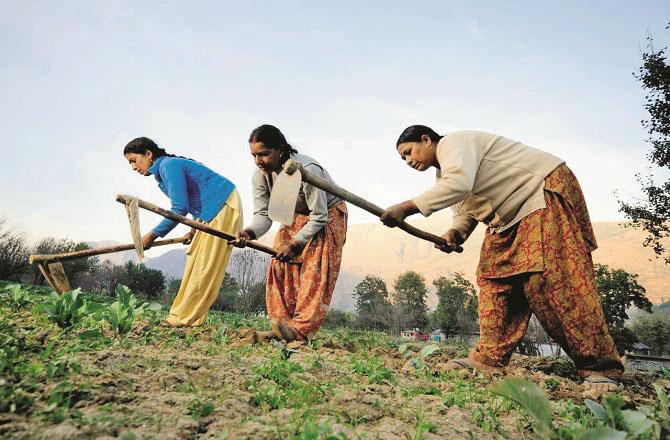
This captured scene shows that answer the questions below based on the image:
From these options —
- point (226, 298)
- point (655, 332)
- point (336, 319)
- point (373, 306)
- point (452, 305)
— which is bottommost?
point (336, 319)

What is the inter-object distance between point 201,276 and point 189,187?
0.95 metres

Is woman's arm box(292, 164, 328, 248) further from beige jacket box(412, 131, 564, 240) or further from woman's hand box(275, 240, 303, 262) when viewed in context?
beige jacket box(412, 131, 564, 240)

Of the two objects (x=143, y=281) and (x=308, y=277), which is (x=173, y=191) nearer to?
(x=308, y=277)

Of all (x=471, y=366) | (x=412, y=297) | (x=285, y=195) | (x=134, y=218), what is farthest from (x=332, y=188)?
(x=412, y=297)

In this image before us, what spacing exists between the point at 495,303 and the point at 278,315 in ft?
6.24

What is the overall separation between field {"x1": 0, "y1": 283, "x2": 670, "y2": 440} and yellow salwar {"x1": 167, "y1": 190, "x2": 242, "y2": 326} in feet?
3.89

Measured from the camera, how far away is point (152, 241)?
4047 mm

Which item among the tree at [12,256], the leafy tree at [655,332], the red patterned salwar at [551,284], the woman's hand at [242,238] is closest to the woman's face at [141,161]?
the woman's hand at [242,238]

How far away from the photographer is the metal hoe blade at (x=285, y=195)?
2.97m

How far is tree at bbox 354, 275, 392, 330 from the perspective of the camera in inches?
1594

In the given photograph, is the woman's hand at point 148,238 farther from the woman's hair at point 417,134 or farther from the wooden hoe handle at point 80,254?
the woman's hair at point 417,134

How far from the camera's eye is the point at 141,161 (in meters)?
4.08

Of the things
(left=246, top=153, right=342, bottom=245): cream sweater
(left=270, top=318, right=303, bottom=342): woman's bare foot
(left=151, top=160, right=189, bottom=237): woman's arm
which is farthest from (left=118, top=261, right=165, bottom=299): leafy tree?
(left=270, top=318, right=303, bottom=342): woman's bare foot

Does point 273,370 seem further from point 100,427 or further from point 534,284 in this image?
point 534,284
